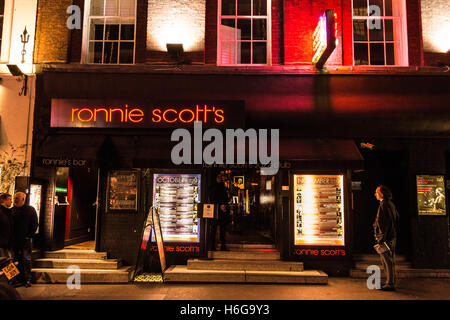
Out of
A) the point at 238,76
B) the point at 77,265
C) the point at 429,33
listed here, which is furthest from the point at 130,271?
the point at 429,33

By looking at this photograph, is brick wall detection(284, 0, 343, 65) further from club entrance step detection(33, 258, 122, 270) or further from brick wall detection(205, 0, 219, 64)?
club entrance step detection(33, 258, 122, 270)

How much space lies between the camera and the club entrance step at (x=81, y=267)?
7543 mm

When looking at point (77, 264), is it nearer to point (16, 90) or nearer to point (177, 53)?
point (16, 90)

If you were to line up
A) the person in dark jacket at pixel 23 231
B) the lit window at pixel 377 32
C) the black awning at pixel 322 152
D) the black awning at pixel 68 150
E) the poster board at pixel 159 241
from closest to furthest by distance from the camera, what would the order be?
1. the person in dark jacket at pixel 23 231
2. the poster board at pixel 159 241
3. the black awning at pixel 322 152
4. the black awning at pixel 68 150
5. the lit window at pixel 377 32

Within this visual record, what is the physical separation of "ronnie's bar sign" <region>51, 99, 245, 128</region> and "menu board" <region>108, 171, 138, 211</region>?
1.26 metres

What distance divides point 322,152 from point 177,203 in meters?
3.87

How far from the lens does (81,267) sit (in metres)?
7.97

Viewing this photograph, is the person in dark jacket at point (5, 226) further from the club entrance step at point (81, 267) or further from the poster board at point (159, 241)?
the poster board at point (159, 241)

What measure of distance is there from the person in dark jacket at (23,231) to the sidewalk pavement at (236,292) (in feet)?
1.39

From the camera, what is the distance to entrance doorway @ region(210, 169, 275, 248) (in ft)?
36.2

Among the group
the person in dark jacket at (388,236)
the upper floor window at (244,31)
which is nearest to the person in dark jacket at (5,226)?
the upper floor window at (244,31)

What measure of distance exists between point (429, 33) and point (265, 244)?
23.9 feet

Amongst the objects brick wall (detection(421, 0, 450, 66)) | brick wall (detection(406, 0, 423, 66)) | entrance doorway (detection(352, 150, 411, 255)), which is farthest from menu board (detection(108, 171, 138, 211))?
brick wall (detection(421, 0, 450, 66))

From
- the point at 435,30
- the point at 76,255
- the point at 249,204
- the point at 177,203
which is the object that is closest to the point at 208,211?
the point at 177,203
